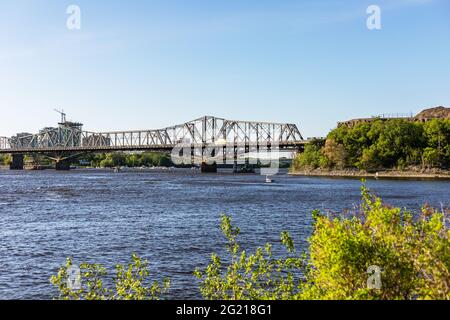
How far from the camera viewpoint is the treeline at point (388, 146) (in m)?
142

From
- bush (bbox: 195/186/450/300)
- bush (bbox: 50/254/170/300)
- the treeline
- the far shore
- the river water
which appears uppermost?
the treeline

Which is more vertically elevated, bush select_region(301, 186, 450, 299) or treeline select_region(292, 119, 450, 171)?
treeline select_region(292, 119, 450, 171)

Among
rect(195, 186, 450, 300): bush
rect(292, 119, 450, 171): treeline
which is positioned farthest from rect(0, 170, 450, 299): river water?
rect(292, 119, 450, 171): treeline

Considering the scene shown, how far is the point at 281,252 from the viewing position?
91.3ft

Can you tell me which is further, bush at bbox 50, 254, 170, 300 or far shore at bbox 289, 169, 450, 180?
far shore at bbox 289, 169, 450, 180

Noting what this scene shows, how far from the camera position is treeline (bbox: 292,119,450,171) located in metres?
142

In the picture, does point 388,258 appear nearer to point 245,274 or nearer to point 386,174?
point 245,274

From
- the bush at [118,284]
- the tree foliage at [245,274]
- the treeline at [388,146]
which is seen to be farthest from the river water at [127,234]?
the treeline at [388,146]

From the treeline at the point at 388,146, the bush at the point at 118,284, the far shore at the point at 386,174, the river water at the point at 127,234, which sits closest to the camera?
the bush at the point at 118,284

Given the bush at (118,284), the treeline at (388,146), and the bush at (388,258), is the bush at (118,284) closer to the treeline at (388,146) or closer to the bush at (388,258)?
the bush at (388,258)

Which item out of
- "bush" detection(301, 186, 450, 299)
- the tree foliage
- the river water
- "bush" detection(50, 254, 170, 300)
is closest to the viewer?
"bush" detection(301, 186, 450, 299)

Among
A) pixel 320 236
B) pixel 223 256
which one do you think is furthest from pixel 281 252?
pixel 320 236

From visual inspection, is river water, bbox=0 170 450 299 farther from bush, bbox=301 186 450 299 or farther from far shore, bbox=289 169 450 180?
far shore, bbox=289 169 450 180
